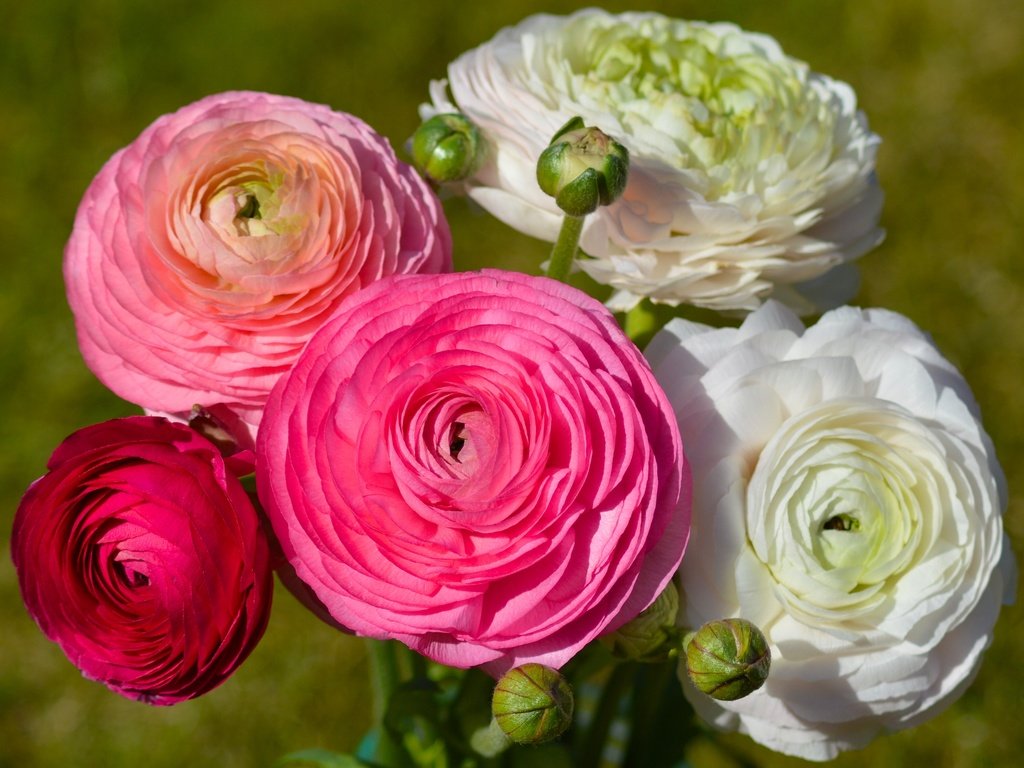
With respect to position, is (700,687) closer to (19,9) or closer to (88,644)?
(88,644)

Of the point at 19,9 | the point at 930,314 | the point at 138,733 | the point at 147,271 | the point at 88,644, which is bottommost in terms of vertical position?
the point at 138,733

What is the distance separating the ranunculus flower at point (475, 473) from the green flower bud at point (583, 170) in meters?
0.08

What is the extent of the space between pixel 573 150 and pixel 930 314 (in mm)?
1211

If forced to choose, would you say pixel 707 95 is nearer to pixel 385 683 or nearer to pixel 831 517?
pixel 831 517

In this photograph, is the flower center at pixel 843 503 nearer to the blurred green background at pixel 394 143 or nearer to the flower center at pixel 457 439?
the flower center at pixel 457 439

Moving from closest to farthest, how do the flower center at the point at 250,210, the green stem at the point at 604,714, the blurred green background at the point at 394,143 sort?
the flower center at the point at 250,210 → the green stem at the point at 604,714 → the blurred green background at the point at 394,143

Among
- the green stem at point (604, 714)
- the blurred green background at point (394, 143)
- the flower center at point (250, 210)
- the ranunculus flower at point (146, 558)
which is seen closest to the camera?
the ranunculus flower at point (146, 558)

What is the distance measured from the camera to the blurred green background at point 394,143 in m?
1.33

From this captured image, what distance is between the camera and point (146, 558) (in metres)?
0.51

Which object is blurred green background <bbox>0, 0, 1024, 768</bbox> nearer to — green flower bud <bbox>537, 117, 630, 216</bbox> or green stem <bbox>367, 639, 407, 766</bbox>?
green stem <bbox>367, 639, 407, 766</bbox>

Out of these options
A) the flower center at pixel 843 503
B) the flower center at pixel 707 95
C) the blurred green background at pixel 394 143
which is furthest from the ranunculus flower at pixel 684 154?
the blurred green background at pixel 394 143

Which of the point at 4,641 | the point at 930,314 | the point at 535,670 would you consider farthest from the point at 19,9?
the point at 535,670

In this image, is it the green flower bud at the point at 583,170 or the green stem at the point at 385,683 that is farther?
the green stem at the point at 385,683

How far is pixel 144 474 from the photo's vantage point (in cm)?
50
